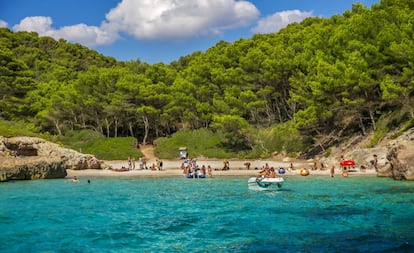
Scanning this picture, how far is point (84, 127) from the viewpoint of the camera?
64812mm

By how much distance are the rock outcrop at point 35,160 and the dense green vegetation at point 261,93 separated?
51.5 ft

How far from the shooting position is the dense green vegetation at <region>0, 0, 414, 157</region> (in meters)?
40.9

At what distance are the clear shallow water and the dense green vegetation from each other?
573 inches

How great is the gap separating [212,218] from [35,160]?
78.4 feet

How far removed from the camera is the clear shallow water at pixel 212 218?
13.6m

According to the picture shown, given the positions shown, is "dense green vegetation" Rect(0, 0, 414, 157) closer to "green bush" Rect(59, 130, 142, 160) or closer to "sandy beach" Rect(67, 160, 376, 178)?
"green bush" Rect(59, 130, 142, 160)

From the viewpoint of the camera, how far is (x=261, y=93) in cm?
5478

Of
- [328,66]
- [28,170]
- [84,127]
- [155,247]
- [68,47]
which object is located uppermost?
[68,47]

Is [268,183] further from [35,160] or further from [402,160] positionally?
[35,160]

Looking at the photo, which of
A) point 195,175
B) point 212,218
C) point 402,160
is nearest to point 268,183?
point 402,160

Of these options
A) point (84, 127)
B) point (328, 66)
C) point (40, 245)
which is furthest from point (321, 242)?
point (84, 127)

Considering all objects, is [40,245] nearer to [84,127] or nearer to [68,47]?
[84,127]

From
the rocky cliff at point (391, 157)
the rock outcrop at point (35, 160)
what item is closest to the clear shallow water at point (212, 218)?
the rocky cliff at point (391, 157)

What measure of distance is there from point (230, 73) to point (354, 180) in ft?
102
